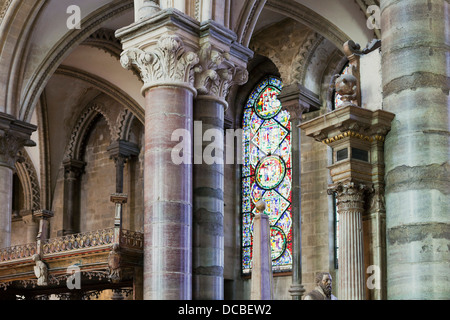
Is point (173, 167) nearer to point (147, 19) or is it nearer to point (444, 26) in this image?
point (147, 19)

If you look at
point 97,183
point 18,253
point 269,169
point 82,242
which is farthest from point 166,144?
point 97,183

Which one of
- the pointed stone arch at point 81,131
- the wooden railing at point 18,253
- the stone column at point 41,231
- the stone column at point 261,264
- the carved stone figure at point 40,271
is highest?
the pointed stone arch at point 81,131

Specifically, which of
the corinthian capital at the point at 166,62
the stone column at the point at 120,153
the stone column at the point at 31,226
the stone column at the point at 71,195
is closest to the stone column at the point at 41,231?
the stone column at the point at 120,153

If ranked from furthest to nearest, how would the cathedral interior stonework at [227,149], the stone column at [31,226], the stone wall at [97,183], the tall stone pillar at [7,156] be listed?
the stone column at [31,226]
the stone wall at [97,183]
the tall stone pillar at [7,156]
the cathedral interior stonework at [227,149]

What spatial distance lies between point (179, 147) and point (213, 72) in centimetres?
133

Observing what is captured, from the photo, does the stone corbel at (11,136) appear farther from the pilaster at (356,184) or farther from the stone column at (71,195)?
the pilaster at (356,184)

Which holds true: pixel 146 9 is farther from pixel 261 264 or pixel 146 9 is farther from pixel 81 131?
pixel 81 131

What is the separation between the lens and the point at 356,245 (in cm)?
741

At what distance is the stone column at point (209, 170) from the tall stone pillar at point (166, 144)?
0.33 m

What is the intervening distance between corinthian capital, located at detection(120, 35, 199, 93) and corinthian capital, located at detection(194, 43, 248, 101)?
9.8 inches

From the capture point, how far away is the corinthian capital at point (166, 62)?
11.1 meters

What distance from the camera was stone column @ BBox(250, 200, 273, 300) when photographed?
25.9 feet

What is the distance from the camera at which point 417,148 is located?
6195 millimetres

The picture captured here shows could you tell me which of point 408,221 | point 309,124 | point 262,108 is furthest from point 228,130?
point 408,221
